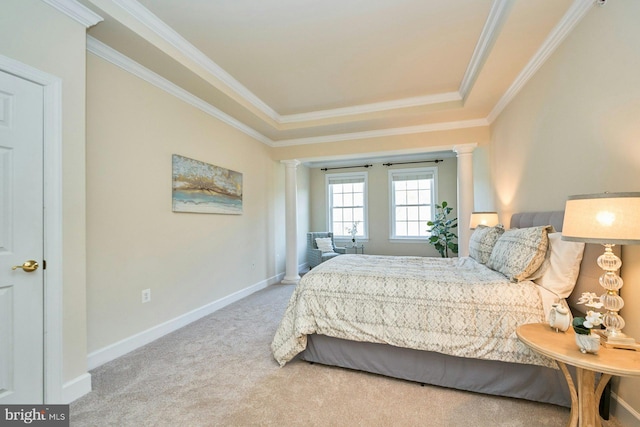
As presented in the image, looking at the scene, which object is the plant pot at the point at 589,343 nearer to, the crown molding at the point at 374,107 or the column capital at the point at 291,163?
the crown molding at the point at 374,107

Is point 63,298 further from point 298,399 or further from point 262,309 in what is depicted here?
point 262,309

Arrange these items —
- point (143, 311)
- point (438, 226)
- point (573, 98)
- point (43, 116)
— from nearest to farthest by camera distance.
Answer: point (43, 116) → point (573, 98) → point (143, 311) → point (438, 226)

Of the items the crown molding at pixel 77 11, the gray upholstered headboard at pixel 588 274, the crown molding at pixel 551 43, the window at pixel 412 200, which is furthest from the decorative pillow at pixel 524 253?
the window at pixel 412 200

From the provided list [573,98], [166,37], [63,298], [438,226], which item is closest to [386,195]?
[438,226]

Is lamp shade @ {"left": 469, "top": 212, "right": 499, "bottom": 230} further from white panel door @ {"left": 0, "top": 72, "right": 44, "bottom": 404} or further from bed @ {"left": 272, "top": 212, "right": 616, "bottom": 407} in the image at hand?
white panel door @ {"left": 0, "top": 72, "right": 44, "bottom": 404}

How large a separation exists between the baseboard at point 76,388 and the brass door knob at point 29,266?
2.59 feet

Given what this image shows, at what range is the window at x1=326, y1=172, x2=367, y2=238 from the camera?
22.3 ft

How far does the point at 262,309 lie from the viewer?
11.8 ft

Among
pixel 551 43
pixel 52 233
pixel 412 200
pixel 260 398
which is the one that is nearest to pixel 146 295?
pixel 52 233

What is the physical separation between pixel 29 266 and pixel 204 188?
6.16 feet

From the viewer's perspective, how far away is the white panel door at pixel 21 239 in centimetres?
154

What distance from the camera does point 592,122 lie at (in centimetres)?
181

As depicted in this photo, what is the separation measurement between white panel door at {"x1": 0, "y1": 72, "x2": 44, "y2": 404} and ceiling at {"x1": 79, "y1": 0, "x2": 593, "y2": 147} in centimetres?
83

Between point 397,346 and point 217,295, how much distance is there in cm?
246
